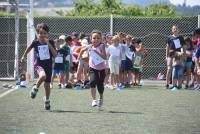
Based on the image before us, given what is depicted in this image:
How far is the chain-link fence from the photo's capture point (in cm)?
2738

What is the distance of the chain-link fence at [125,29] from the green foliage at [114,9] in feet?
29.8

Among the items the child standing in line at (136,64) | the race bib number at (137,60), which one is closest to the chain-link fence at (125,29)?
the child standing in line at (136,64)

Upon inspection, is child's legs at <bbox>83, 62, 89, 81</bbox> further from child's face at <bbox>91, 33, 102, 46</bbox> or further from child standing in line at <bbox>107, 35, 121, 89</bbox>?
child's face at <bbox>91, 33, 102, 46</bbox>

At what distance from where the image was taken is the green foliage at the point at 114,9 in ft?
125

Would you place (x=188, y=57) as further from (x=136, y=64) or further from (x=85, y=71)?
(x=85, y=71)

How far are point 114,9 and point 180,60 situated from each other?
17.5 m

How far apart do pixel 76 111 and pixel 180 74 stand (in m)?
7.68

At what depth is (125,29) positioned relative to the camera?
2773cm

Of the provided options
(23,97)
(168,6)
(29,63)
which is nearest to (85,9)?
(168,6)

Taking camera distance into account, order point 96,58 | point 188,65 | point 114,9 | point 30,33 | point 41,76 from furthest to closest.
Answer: point 114,9 < point 30,33 < point 188,65 < point 96,58 < point 41,76

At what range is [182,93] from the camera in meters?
20.3

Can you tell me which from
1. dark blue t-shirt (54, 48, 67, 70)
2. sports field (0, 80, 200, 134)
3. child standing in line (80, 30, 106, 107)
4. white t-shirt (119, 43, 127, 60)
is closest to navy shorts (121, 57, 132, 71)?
white t-shirt (119, 43, 127, 60)

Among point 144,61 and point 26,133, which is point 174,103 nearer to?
point 26,133

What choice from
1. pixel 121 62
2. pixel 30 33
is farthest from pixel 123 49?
pixel 30 33
